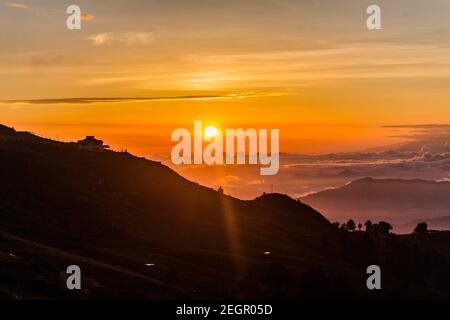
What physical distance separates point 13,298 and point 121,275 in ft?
207

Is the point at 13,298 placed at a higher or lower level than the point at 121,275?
lower

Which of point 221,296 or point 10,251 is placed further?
point 221,296
